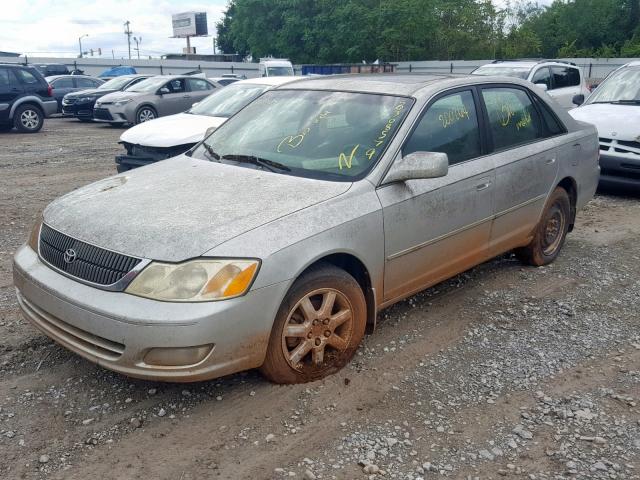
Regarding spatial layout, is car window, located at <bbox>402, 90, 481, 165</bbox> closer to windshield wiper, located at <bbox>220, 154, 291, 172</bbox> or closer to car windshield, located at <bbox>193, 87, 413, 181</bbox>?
car windshield, located at <bbox>193, 87, 413, 181</bbox>

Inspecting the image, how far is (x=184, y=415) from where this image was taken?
3408 mm

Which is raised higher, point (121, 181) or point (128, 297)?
point (121, 181)

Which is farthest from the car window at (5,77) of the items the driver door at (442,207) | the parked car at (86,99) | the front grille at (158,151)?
the driver door at (442,207)

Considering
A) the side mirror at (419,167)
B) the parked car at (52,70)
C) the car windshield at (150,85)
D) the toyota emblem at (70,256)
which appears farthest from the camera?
the parked car at (52,70)

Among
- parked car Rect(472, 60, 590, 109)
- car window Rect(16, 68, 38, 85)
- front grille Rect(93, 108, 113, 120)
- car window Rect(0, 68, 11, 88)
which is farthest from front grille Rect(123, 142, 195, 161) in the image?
front grille Rect(93, 108, 113, 120)

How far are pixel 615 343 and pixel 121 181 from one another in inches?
136

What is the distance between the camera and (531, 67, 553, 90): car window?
13131 millimetres

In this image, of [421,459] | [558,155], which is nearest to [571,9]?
[558,155]

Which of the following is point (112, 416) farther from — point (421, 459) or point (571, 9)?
point (571, 9)

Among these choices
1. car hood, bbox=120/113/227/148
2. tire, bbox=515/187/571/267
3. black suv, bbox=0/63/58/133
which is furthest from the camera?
black suv, bbox=0/63/58/133

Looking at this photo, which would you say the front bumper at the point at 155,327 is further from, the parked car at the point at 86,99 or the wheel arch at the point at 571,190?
the parked car at the point at 86,99

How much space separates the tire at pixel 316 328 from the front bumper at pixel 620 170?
232 inches

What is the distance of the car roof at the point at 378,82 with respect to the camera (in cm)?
449

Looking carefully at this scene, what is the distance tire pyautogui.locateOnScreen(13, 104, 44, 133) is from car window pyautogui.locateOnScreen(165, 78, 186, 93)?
3.44 metres
